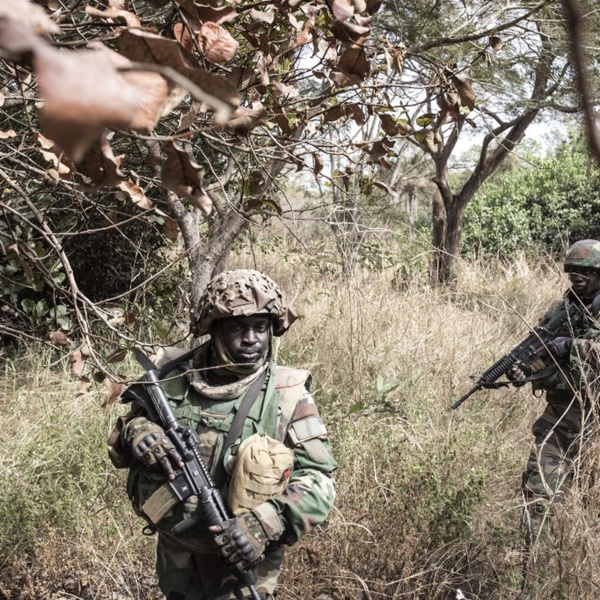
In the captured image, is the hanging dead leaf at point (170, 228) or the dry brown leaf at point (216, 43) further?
the hanging dead leaf at point (170, 228)

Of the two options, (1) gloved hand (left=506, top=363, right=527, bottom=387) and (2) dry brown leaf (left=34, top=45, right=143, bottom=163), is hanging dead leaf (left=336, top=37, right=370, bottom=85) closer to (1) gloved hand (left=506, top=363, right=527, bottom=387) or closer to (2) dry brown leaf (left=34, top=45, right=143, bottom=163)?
(2) dry brown leaf (left=34, top=45, right=143, bottom=163)

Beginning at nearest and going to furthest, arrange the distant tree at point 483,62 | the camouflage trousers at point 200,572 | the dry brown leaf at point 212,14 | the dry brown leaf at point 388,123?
the dry brown leaf at point 212,14 < the dry brown leaf at point 388,123 < the camouflage trousers at point 200,572 < the distant tree at point 483,62

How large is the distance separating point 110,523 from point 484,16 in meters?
5.45

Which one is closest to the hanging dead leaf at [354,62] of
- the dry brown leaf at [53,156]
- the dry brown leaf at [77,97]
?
the dry brown leaf at [53,156]

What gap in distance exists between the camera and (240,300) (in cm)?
245

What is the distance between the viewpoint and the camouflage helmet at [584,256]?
3969 mm

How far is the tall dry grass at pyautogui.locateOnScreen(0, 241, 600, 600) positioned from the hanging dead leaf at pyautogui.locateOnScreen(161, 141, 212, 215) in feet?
6.21

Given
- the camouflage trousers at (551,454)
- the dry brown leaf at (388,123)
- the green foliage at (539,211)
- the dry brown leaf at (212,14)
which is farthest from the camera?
the green foliage at (539,211)

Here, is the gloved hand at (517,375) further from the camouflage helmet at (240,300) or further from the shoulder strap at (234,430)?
the shoulder strap at (234,430)

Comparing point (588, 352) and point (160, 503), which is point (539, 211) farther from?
point (160, 503)

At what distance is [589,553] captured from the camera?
8.52 feet

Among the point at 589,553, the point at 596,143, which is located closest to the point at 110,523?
the point at 589,553

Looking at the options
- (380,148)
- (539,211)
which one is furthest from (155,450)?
(539,211)

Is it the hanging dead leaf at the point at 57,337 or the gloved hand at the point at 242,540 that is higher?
the hanging dead leaf at the point at 57,337
